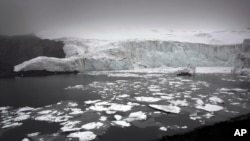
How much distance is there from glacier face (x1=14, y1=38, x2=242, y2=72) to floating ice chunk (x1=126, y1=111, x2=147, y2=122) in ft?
49.6

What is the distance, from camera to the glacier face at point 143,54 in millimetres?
21375

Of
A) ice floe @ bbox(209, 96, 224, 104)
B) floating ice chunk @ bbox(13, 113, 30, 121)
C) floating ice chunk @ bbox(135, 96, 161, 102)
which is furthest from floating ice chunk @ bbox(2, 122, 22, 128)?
ice floe @ bbox(209, 96, 224, 104)

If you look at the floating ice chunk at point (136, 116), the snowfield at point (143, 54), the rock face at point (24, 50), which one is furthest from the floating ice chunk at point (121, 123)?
the rock face at point (24, 50)

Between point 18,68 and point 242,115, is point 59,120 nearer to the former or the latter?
point 242,115

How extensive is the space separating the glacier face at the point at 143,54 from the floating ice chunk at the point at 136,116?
595 inches

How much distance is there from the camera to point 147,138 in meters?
4.65

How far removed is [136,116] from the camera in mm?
6152

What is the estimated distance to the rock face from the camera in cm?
2125

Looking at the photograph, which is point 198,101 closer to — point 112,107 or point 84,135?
point 112,107

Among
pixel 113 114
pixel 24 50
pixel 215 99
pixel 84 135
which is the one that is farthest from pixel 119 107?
pixel 24 50

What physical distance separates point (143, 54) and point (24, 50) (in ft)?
51.1

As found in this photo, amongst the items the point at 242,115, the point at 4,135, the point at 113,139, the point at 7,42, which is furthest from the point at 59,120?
the point at 7,42

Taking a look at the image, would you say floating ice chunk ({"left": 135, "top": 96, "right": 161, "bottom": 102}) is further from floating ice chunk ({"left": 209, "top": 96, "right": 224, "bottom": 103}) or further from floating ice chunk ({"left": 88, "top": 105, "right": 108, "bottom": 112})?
floating ice chunk ({"left": 209, "top": 96, "right": 224, "bottom": 103})

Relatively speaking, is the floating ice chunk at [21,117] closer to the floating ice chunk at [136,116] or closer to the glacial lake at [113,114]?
the glacial lake at [113,114]
